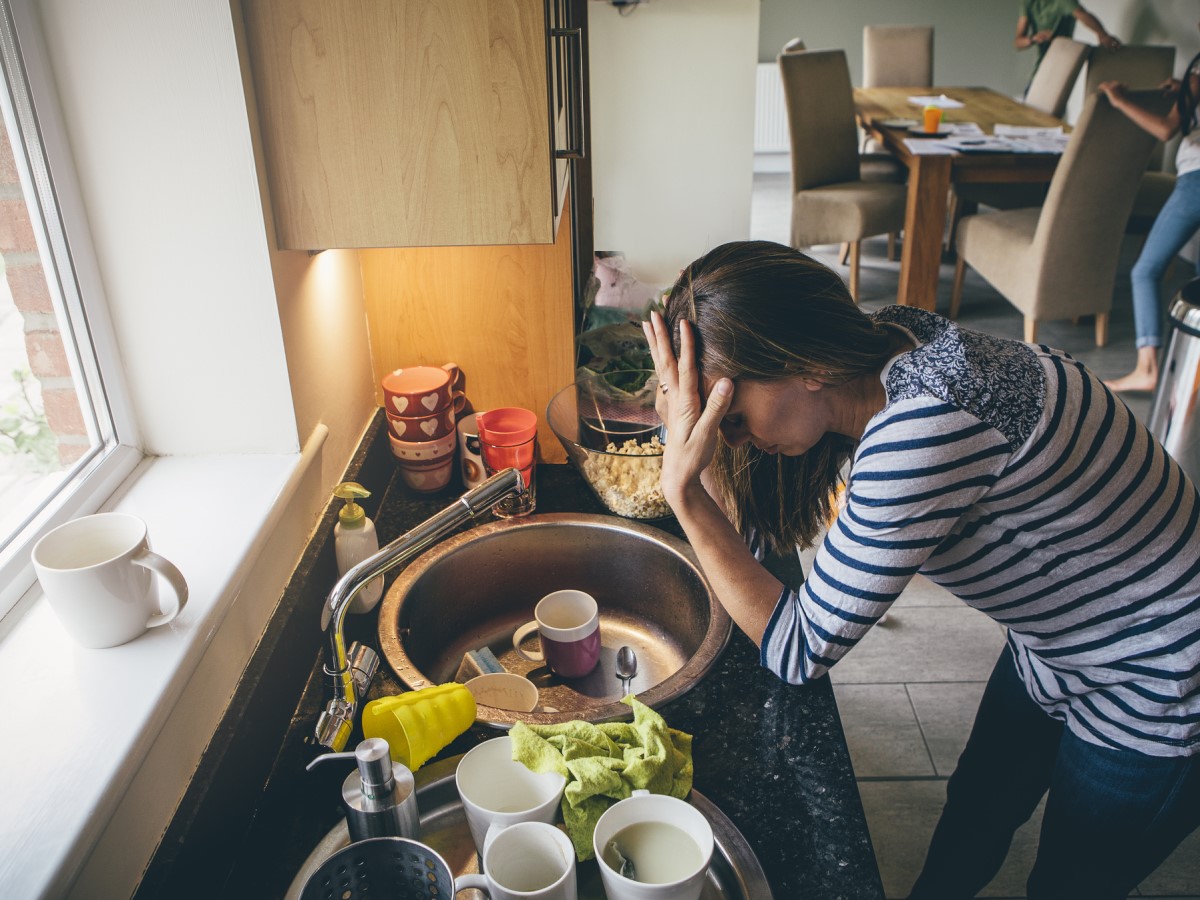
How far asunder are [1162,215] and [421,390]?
132 inches

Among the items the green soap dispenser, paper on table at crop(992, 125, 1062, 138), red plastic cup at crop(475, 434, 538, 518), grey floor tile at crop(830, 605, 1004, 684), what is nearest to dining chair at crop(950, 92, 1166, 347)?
paper on table at crop(992, 125, 1062, 138)

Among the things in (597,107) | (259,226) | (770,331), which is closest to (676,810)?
(770,331)

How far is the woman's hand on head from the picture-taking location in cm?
104

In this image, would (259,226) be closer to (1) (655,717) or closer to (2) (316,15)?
(2) (316,15)

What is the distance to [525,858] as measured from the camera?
2.64 ft

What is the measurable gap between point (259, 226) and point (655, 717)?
731 mm

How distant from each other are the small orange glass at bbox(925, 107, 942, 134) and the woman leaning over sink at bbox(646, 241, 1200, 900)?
11.7 feet

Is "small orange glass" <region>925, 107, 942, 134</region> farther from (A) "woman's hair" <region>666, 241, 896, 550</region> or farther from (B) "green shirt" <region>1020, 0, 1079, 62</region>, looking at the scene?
(A) "woman's hair" <region>666, 241, 896, 550</region>

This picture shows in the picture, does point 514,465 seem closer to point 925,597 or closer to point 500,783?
point 500,783

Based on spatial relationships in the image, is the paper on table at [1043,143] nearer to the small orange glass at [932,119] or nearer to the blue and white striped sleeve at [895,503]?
the small orange glass at [932,119]

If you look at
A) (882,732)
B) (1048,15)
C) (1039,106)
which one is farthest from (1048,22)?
(882,732)

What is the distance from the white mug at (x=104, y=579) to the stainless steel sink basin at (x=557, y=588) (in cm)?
40

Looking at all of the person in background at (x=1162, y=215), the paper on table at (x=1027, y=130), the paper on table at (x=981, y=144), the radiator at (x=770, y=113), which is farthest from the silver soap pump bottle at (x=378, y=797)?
the radiator at (x=770, y=113)

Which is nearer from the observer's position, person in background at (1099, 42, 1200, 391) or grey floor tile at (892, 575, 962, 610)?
grey floor tile at (892, 575, 962, 610)
